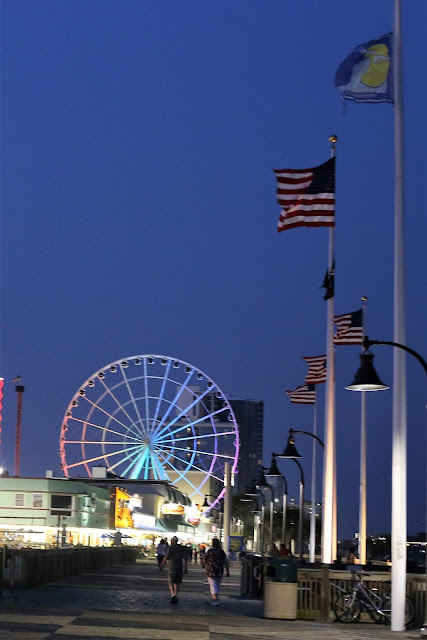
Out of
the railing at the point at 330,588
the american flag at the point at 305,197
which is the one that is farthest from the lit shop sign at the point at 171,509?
the railing at the point at 330,588

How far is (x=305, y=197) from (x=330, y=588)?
8.47 meters

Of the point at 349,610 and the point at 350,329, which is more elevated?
the point at 350,329

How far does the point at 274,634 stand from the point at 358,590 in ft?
10.3

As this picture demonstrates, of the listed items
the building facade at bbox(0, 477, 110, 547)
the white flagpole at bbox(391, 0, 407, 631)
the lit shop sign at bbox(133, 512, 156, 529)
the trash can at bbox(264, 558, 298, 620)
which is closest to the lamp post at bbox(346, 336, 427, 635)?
the white flagpole at bbox(391, 0, 407, 631)

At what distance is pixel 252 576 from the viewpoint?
29156 mm

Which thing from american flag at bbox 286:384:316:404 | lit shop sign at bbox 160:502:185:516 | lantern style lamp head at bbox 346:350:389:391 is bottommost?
lit shop sign at bbox 160:502:185:516

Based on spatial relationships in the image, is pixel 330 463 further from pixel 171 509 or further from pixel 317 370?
pixel 171 509

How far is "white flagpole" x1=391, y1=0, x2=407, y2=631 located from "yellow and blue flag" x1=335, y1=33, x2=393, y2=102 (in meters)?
0.18

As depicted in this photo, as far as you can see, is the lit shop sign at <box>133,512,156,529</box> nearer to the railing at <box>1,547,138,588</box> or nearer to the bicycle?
the railing at <box>1,547,138,588</box>

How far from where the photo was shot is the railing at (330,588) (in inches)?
812

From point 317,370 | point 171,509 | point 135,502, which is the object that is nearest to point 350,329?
point 317,370

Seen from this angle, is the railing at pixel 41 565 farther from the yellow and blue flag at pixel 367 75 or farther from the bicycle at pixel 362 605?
the yellow and blue flag at pixel 367 75

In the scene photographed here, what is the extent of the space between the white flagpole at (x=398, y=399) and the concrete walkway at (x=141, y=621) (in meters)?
0.78

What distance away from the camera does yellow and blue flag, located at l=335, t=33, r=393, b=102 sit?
64.8ft
